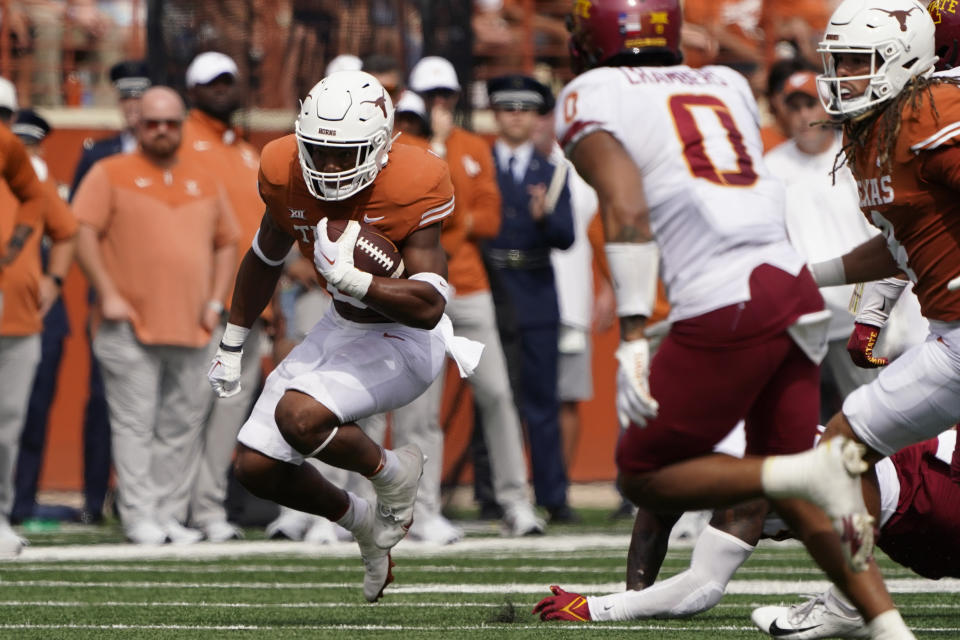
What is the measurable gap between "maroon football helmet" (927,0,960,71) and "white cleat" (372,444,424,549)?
2148 mm

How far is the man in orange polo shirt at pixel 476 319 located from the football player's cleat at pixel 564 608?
3145 millimetres

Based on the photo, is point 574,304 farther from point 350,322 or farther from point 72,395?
point 350,322

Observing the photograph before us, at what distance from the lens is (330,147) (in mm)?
5316

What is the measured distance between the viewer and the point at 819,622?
4.73 meters

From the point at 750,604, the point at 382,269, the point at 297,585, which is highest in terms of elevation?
the point at 382,269

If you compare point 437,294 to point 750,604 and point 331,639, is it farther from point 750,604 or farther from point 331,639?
point 750,604

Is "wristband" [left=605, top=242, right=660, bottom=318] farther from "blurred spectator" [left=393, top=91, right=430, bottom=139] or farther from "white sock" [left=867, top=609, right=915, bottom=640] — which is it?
"blurred spectator" [left=393, top=91, right=430, bottom=139]

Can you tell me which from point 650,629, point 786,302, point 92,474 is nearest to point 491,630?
point 650,629

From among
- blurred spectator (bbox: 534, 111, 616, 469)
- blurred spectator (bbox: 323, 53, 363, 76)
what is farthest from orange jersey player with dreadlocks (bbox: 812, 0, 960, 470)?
blurred spectator (bbox: 534, 111, 616, 469)

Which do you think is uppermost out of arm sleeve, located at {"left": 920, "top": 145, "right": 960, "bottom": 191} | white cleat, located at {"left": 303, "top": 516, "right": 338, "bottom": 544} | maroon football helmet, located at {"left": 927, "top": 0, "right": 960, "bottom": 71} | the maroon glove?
maroon football helmet, located at {"left": 927, "top": 0, "right": 960, "bottom": 71}

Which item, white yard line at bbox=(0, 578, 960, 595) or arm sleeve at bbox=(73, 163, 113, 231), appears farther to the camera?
arm sleeve at bbox=(73, 163, 113, 231)

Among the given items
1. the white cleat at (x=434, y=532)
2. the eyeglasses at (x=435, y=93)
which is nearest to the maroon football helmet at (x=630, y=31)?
the white cleat at (x=434, y=532)

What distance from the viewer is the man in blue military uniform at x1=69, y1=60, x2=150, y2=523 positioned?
31.3 feet

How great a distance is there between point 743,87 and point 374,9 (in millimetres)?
5519
